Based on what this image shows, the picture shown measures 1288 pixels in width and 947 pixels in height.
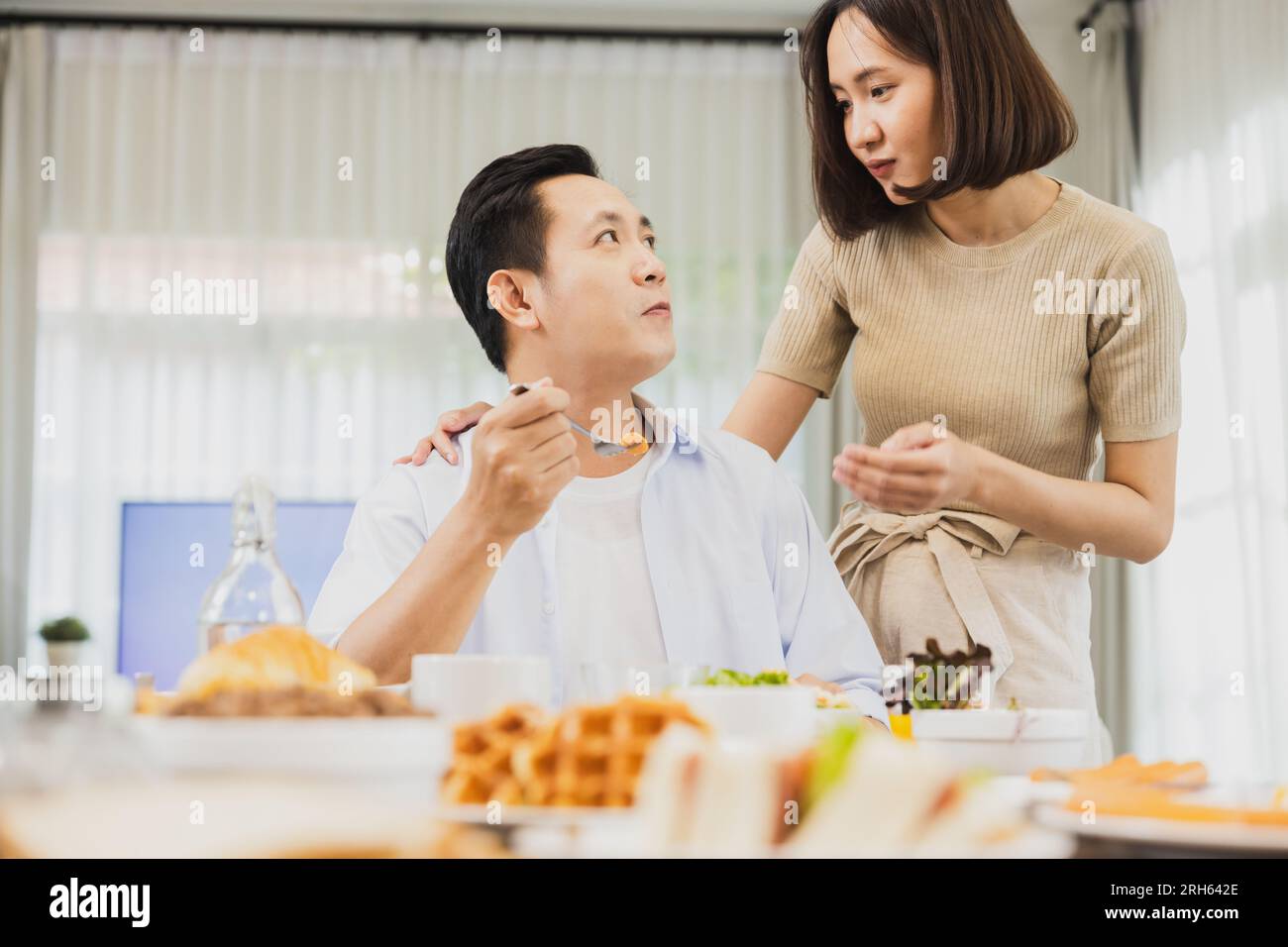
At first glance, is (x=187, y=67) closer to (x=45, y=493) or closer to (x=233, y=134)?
(x=233, y=134)

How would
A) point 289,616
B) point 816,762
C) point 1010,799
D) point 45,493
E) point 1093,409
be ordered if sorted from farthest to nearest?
point 45,493 → point 1093,409 → point 289,616 → point 1010,799 → point 816,762

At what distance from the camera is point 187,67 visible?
198 inches

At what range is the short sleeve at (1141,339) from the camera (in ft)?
5.56

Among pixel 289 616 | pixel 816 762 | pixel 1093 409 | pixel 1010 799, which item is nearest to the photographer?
pixel 816 762

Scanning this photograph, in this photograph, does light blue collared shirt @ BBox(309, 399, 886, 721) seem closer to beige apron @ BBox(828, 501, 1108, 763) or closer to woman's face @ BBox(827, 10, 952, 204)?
beige apron @ BBox(828, 501, 1108, 763)

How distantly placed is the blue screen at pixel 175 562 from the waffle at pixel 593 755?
3.34 metres

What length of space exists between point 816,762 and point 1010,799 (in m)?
0.22

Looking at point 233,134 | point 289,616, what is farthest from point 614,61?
point 289,616

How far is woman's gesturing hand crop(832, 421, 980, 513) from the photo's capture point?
1.24m

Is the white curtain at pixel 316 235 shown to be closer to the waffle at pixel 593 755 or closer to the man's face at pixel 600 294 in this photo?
the man's face at pixel 600 294

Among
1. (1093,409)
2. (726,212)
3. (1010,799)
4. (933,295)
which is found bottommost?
(1010,799)

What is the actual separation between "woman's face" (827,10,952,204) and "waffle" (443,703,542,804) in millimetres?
1284

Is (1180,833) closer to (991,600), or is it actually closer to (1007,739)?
(1007,739)

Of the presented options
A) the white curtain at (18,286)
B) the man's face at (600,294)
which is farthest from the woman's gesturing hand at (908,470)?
the white curtain at (18,286)
